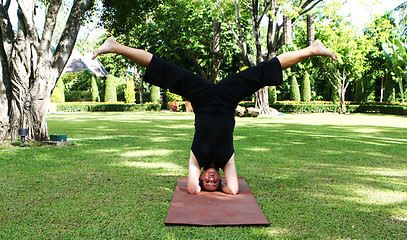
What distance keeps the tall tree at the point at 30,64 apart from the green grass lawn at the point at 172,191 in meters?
0.94

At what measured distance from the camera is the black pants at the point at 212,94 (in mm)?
4410

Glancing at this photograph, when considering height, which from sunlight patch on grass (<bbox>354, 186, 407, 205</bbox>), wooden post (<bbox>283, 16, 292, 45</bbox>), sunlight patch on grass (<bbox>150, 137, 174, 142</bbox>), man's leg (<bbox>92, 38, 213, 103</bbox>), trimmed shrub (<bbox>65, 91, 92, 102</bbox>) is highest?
wooden post (<bbox>283, 16, 292, 45</bbox>)

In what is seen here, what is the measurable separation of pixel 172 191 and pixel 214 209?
1004 mm

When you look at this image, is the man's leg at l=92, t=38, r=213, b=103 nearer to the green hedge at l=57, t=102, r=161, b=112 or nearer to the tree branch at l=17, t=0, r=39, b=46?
the tree branch at l=17, t=0, r=39, b=46

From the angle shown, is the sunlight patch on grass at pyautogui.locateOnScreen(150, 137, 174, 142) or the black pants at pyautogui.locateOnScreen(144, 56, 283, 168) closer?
the black pants at pyautogui.locateOnScreen(144, 56, 283, 168)

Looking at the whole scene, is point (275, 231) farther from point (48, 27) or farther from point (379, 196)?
point (48, 27)

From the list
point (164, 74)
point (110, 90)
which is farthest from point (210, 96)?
point (110, 90)

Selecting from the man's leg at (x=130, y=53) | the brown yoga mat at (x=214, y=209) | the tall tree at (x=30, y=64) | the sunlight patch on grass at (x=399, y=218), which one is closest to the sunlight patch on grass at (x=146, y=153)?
the tall tree at (x=30, y=64)

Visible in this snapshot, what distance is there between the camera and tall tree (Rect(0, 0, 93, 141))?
8.26m

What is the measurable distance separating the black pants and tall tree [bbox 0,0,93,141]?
5122mm

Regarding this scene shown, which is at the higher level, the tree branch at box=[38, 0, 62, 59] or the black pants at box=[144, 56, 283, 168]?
the tree branch at box=[38, 0, 62, 59]

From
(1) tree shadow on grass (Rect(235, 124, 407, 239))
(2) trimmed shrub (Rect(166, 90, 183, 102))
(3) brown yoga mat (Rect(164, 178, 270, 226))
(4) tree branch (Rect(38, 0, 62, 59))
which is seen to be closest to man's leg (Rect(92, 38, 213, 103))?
(3) brown yoga mat (Rect(164, 178, 270, 226))

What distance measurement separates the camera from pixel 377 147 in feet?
27.6

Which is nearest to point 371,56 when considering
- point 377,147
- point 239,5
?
point 239,5
